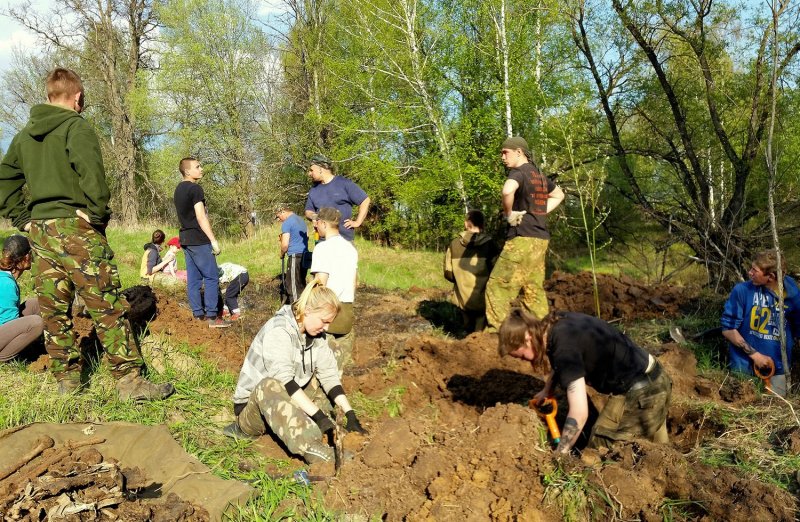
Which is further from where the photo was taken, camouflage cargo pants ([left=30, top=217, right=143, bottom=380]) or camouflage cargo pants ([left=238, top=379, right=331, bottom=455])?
camouflage cargo pants ([left=30, top=217, right=143, bottom=380])

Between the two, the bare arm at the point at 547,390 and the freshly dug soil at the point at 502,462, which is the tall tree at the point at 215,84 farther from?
the bare arm at the point at 547,390

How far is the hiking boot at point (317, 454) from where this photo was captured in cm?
374

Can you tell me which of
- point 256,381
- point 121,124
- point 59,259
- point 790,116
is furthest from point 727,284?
point 121,124

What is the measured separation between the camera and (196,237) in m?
6.80

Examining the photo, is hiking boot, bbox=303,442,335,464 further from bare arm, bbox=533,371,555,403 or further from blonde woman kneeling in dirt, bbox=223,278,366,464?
bare arm, bbox=533,371,555,403

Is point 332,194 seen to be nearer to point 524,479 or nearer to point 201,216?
point 201,216

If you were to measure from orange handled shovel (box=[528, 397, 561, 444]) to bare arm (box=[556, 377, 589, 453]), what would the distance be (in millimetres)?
86

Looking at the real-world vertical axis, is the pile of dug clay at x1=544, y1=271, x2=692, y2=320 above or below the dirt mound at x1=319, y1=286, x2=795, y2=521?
below

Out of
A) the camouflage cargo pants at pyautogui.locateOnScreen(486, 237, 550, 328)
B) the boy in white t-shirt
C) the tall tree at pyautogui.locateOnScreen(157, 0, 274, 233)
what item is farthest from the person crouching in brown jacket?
the tall tree at pyautogui.locateOnScreen(157, 0, 274, 233)

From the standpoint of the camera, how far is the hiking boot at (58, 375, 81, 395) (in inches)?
173

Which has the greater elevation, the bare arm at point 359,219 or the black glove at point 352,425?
the bare arm at point 359,219

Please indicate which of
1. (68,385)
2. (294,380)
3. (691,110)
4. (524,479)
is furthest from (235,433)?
(691,110)

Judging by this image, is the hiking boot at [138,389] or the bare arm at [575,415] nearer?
the bare arm at [575,415]

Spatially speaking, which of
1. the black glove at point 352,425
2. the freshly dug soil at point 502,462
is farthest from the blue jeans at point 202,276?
the black glove at point 352,425
